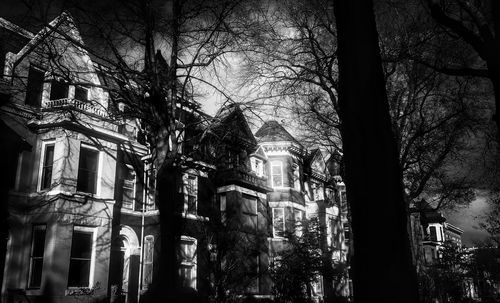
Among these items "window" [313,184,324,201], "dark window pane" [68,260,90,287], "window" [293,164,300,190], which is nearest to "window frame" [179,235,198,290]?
"dark window pane" [68,260,90,287]

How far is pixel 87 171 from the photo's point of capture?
22531mm

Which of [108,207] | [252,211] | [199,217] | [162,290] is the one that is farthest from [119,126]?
[162,290]

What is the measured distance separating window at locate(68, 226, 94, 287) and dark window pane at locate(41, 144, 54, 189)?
8.70 ft

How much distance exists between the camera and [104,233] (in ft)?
72.8

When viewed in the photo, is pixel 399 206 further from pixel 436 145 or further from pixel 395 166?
pixel 436 145

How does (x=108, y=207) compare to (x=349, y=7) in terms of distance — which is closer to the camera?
(x=349, y=7)

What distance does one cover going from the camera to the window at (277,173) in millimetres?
36375

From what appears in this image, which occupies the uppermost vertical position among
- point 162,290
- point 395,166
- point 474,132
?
point 474,132

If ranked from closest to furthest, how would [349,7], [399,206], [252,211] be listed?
[399,206] → [349,7] → [252,211]

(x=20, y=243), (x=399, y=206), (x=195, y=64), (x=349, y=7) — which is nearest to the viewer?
(x=399, y=206)

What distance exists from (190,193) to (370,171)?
23789 millimetres

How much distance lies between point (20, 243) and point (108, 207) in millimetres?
4376

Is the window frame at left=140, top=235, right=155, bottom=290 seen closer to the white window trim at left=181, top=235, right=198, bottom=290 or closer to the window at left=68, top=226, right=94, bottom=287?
the white window trim at left=181, top=235, right=198, bottom=290

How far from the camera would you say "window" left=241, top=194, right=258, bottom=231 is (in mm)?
30203
